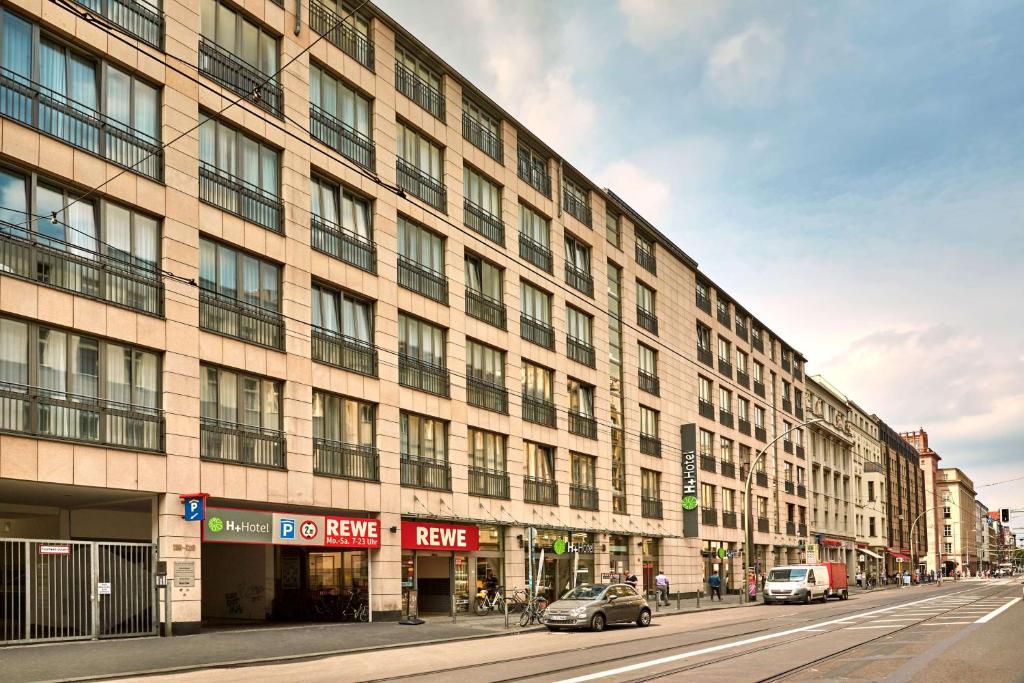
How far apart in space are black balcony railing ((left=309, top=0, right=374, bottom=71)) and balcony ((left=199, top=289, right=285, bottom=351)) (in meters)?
8.68

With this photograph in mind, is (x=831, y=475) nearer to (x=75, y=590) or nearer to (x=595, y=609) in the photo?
(x=595, y=609)

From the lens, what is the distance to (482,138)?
40.7 meters

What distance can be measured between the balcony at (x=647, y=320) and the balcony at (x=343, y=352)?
2265 centimetres

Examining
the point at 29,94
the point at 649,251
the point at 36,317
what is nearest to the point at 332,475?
the point at 36,317

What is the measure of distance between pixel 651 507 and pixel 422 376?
20.5 metres

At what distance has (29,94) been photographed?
23000mm

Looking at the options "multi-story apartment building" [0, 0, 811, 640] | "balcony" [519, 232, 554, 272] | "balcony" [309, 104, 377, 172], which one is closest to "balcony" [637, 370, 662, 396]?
"multi-story apartment building" [0, 0, 811, 640]

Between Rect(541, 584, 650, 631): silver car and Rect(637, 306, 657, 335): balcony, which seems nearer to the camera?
Rect(541, 584, 650, 631): silver car

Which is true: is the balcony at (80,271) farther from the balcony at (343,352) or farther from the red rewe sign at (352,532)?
the red rewe sign at (352,532)

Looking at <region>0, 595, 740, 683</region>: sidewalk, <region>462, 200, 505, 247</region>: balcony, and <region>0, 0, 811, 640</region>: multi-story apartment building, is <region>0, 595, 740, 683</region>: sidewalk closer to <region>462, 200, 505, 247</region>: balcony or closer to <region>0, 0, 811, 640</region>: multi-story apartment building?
<region>0, 0, 811, 640</region>: multi-story apartment building

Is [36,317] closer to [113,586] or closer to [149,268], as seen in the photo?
[149,268]

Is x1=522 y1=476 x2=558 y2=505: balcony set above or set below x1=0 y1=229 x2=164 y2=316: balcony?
below

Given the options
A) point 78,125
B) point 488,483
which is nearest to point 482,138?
point 488,483

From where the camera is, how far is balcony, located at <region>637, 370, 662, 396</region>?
52.1 metres
